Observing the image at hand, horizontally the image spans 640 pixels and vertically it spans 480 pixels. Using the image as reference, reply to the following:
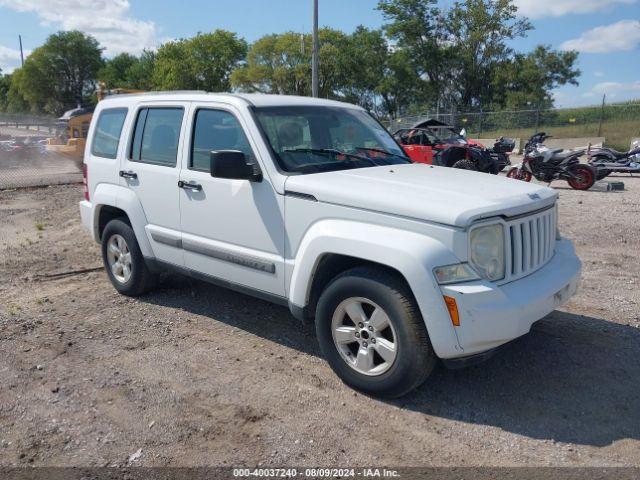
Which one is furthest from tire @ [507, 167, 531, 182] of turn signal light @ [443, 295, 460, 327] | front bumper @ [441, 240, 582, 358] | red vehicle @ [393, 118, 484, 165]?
turn signal light @ [443, 295, 460, 327]

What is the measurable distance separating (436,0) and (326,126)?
47.1 m

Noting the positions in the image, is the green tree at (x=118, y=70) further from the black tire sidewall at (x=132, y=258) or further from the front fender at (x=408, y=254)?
the front fender at (x=408, y=254)

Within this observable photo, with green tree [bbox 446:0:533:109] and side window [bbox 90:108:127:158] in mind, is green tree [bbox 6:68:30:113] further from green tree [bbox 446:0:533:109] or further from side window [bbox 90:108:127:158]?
side window [bbox 90:108:127:158]

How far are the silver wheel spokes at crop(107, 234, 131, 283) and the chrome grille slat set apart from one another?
12.0 feet

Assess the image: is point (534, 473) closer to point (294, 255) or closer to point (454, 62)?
point (294, 255)

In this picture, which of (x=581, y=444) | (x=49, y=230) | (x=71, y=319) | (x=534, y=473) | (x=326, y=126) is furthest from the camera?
(x=49, y=230)

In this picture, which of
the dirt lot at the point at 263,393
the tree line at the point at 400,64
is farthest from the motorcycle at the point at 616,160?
the tree line at the point at 400,64

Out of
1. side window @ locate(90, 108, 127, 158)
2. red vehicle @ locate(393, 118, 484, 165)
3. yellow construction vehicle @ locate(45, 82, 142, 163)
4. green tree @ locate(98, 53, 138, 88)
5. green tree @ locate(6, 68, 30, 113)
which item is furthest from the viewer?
green tree @ locate(6, 68, 30, 113)

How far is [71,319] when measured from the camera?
534cm

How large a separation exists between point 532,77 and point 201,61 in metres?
31.1

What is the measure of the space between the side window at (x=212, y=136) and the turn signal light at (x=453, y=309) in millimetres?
1956

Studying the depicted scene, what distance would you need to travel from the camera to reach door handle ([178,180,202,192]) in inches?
185

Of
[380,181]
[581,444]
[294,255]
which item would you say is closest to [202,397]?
[294,255]

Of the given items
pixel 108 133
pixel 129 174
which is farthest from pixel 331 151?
pixel 108 133
